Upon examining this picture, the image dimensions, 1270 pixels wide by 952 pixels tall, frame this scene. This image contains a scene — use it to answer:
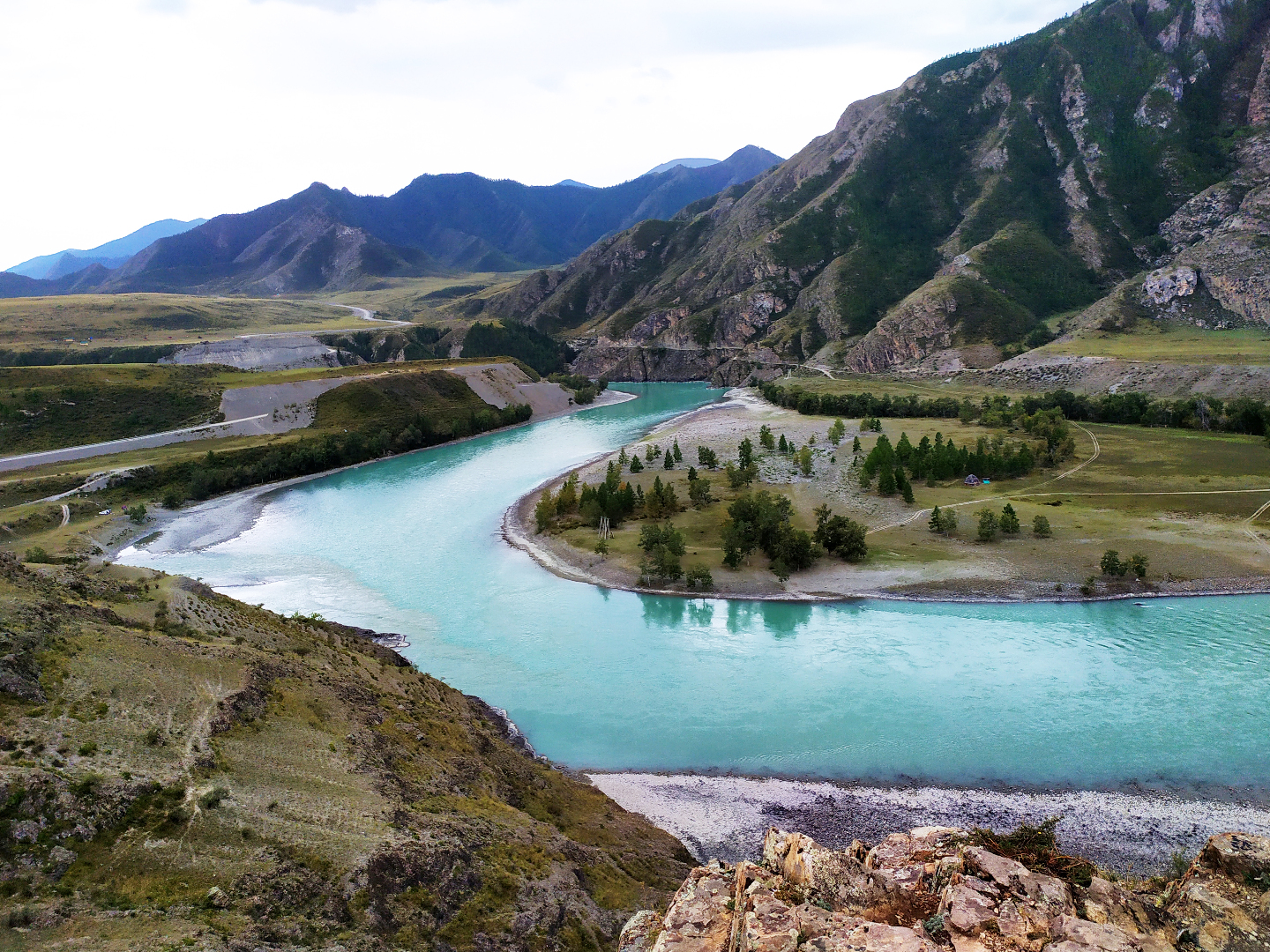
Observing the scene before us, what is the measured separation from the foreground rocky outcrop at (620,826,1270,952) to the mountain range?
418 ft

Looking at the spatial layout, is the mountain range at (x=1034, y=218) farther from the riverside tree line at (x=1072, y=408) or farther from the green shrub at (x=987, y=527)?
the green shrub at (x=987, y=527)

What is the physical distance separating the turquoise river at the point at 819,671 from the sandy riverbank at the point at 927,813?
1.08m

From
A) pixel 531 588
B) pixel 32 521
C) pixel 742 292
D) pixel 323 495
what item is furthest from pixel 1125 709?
pixel 742 292

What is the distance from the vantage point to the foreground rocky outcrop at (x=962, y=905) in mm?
9211

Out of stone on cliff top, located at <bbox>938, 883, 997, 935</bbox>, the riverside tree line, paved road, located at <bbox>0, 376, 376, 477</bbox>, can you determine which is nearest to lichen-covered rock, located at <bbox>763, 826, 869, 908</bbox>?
stone on cliff top, located at <bbox>938, 883, 997, 935</bbox>

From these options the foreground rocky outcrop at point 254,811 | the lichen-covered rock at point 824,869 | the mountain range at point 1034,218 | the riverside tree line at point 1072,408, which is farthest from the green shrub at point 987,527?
the mountain range at point 1034,218

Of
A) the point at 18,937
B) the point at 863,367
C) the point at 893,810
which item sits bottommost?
the point at 893,810

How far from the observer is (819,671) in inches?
1415

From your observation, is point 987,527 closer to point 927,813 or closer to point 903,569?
point 903,569

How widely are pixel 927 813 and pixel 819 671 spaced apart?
1134 centimetres

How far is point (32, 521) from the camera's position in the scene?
5959 cm

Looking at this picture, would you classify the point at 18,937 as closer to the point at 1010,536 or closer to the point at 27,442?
the point at 1010,536

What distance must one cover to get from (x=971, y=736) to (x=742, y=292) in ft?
574

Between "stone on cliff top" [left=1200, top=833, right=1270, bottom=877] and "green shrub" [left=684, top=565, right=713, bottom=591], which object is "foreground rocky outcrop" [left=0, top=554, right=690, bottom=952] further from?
"green shrub" [left=684, top=565, right=713, bottom=591]
